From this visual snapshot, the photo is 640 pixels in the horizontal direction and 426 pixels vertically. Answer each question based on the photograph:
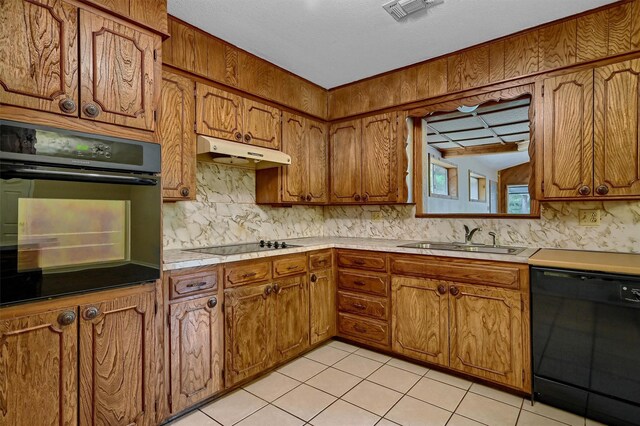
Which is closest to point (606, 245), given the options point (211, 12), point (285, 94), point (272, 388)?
point (272, 388)

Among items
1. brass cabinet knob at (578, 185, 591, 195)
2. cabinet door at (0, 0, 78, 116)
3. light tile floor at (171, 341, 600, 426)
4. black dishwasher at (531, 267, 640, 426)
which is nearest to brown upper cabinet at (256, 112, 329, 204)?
light tile floor at (171, 341, 600, 426)

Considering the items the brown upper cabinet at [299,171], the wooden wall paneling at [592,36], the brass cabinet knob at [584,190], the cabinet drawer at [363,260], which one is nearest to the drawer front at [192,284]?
the brown upper cabinet at [299,171]

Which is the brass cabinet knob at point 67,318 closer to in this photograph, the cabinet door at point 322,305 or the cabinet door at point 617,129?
the cabinet door at point 322,305

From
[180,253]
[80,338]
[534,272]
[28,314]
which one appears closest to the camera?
[28,314]

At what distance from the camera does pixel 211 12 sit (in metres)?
2.17

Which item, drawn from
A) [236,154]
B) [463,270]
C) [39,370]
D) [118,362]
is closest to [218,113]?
[236,154]

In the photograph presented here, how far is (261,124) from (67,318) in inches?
75.0

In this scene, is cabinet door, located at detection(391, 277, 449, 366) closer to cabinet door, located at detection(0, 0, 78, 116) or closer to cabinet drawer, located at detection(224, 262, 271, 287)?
cabinet drawer, located at detection(224, 262, 271, 287)

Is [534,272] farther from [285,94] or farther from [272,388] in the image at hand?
[285,94]

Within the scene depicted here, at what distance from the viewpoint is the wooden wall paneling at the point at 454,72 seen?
2703 millimetres

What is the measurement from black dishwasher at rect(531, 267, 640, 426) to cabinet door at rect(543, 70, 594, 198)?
2.15 ft

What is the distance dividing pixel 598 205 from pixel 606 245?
0.93 ft

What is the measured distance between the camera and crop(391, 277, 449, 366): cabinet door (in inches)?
97.0

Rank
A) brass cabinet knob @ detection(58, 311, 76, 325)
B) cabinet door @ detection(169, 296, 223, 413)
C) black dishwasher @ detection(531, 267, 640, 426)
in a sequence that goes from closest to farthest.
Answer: brass cabinet knob @ detection(58, 311, 76, 325) → black dishwasher @ detection(531, 267, 640, 426) → cabinet door @ detection(169, 296, 223, 413)
